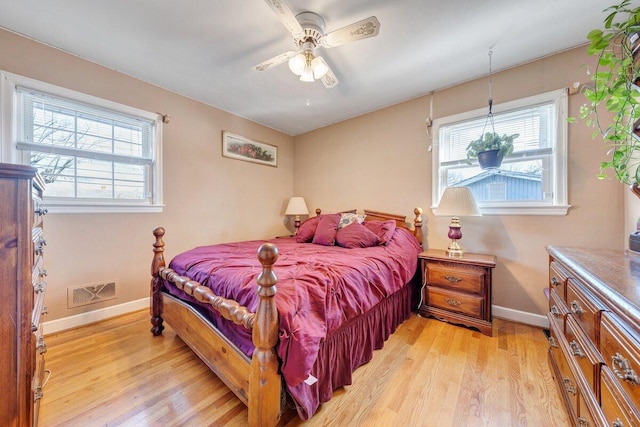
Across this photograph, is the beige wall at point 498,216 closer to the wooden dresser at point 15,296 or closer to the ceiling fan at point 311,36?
the ceiling fan at point 311,36

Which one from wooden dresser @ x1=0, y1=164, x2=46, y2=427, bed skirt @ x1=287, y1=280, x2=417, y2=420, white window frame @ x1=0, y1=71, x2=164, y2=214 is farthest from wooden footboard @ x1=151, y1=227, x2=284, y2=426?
white window frame @ x1=0, y1=71, x2=164, y2=214

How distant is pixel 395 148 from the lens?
297cm

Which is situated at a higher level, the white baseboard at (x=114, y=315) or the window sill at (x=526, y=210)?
the window sill at (x=526, y=210)

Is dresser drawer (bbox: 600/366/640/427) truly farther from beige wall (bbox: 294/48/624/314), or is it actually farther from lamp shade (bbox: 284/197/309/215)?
lamp shade (bbox: 284/197/309/215)

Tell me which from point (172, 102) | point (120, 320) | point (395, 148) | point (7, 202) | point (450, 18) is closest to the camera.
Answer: point (7, 202)

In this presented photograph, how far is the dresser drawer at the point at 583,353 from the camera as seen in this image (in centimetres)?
87

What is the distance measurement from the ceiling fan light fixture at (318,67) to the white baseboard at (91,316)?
110 inches

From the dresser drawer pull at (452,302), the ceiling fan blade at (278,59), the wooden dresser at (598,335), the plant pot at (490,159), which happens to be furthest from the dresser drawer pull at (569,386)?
the ceiling fan blade at (278,59)

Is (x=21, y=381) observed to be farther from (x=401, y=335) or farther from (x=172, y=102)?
(x=172, y=102)

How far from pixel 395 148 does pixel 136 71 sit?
9.41ft

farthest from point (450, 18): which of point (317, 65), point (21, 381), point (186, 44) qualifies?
point (21, 381)

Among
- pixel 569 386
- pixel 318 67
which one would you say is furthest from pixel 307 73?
pixel 569 386

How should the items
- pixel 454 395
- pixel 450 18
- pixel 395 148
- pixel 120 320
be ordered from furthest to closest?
pixel 395 148
pixel 120 320
pixel 450 18
pixel 454 395

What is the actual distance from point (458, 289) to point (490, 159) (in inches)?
47.3
